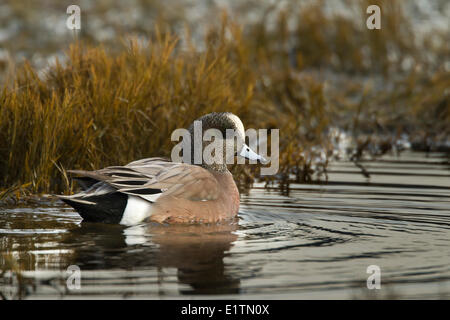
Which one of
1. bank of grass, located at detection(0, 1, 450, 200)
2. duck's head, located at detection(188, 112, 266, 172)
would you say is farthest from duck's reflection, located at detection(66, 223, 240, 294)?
bank of grass, located at detection(0, 1, 450, 200)

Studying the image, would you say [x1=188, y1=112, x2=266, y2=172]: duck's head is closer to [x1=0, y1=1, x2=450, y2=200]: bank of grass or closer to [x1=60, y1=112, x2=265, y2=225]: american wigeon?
[x1=60, y1=112, x2=265, y2=225]: american wigeon

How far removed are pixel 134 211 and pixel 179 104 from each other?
2.16m

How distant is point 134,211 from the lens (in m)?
6.50

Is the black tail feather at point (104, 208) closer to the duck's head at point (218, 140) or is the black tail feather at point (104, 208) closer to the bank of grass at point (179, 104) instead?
the bank of grass at point (179, 104)

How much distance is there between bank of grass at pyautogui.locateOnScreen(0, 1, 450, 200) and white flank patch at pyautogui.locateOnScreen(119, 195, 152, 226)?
0.93 meters

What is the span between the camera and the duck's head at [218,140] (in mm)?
7125

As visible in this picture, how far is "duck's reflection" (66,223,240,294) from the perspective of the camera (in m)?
4.95

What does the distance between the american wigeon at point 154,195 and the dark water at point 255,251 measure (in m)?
0.11

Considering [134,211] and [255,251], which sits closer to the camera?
[255,251]

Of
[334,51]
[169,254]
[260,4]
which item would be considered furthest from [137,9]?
[169,254]

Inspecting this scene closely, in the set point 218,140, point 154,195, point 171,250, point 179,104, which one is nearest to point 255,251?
point 171,250

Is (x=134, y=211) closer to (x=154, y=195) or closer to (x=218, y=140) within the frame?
(x=154, y=195)

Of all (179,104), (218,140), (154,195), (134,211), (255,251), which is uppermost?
(179,104)
